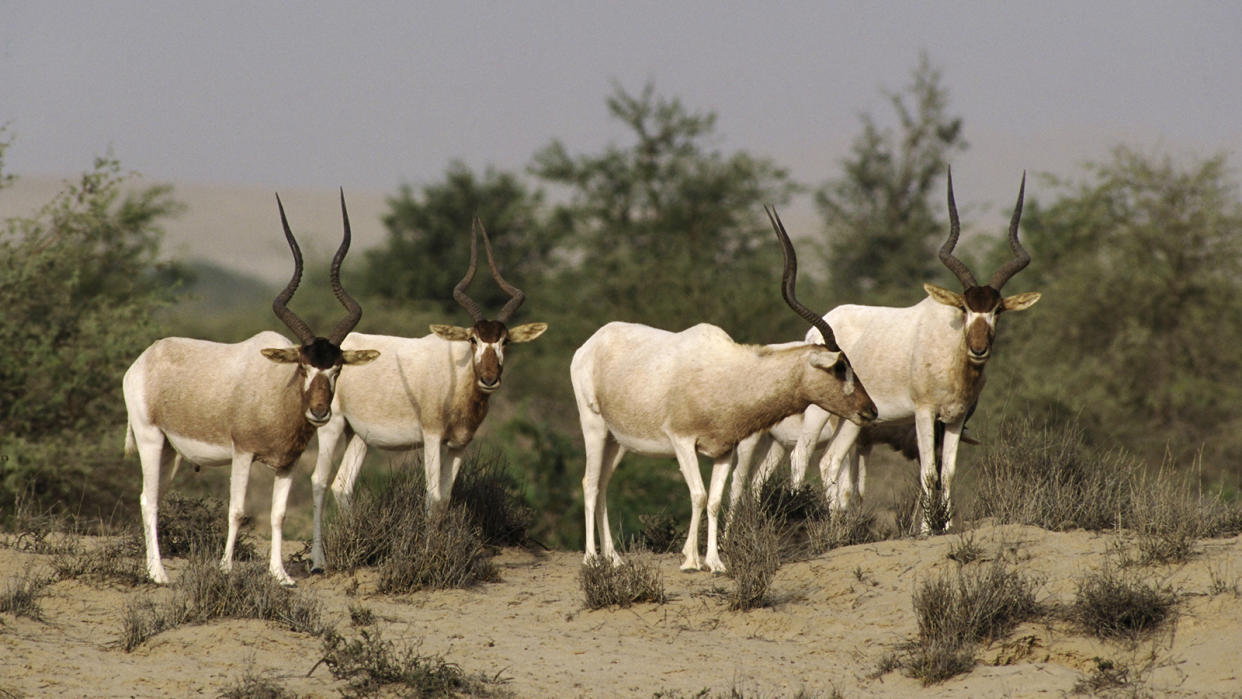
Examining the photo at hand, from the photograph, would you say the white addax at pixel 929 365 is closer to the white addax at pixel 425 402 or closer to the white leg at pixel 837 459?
the white leg at pixel 837 459

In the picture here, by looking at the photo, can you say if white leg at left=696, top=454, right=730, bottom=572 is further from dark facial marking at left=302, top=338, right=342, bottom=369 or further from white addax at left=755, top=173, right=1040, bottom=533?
dark facial marking at left=302, top=338, right=342, bottom=369

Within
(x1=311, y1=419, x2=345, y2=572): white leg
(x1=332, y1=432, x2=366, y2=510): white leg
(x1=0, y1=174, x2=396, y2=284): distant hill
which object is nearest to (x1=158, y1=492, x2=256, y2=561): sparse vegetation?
(x1=311, y1=419, x2=345, y2=572): white leg

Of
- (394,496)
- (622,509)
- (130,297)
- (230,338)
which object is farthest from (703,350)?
(230,338)

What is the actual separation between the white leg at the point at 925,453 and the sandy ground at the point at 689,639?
0.88 meters

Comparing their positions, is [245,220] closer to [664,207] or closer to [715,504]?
[664,207]

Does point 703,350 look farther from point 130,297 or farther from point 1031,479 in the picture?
point 130,297

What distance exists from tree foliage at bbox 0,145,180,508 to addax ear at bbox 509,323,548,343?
7549mm

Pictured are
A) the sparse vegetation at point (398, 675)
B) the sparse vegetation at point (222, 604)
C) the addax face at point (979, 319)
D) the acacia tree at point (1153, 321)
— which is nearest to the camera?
the sparse vegetation at point (398, 675)

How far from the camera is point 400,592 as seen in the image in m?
10.3

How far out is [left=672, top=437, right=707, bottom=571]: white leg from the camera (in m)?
10.8

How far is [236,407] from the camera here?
10.4 meters

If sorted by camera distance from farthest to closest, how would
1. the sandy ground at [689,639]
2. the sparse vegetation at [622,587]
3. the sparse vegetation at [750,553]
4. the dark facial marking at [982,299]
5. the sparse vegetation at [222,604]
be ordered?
the dark facial marking at [982,299]
the sparse vegetation at [622,587]
the sparse vegetation at [750,553]
the sparse vegetation at [222,604]
the sandy ground at [689,639]

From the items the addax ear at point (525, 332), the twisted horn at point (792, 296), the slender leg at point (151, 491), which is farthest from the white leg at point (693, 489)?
the slender leg at point (151, 491)

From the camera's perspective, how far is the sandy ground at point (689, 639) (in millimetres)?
7828
